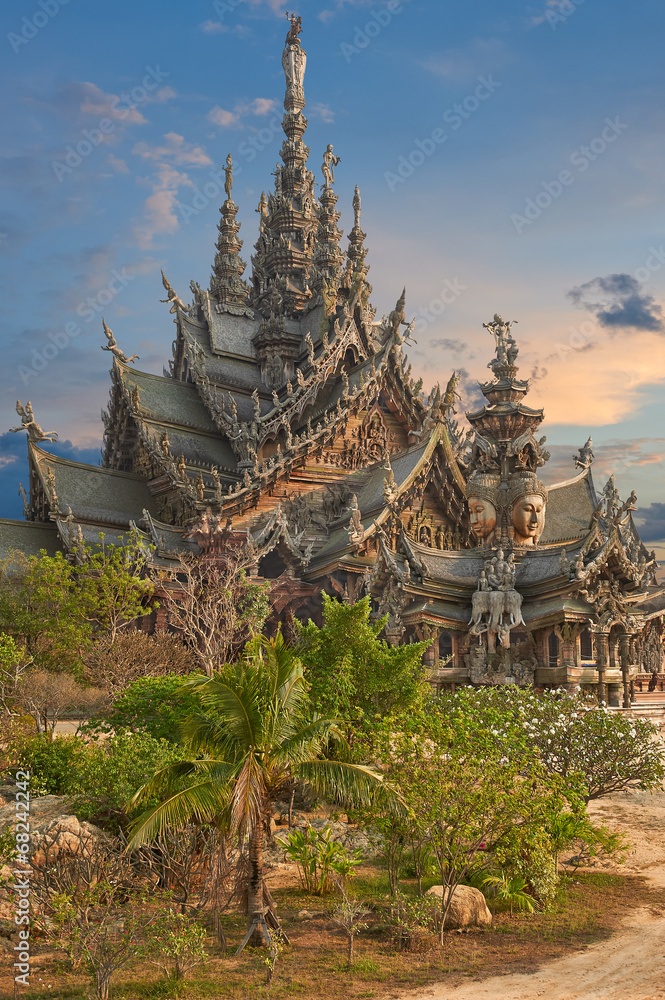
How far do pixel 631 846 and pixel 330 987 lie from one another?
248 inches

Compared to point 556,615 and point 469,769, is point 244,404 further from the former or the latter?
point 469,769

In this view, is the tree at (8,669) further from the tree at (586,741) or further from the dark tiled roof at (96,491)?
the dark tiled roof at (96,491)

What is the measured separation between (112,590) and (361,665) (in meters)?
8.86

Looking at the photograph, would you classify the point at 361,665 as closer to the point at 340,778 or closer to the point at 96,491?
the point at 340,778

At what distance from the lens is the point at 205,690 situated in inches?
400

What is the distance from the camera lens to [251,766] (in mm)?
9602

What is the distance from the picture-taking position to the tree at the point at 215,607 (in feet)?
63.0

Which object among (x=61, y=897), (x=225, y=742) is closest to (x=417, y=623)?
(x=225, y=742)

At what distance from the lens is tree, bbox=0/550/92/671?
1909 centimetres

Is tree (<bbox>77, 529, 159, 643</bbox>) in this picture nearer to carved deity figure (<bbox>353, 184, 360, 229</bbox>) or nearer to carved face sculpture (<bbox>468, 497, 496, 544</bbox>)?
carved face sculpture (<bbox>468, 497, 496, 544</bbox>)

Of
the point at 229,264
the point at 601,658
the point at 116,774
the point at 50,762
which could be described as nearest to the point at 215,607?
the point at 50,762

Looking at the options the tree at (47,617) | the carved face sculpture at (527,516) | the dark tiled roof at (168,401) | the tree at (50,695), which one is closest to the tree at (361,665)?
the tree at (50,695)

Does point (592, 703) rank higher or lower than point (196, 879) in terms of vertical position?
higher

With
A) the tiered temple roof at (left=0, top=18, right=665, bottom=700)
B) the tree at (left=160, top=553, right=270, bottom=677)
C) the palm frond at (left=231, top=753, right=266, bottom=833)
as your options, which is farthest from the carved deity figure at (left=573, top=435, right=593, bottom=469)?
the palm frond at (left=231, top=753, right=266, bottom=833)
